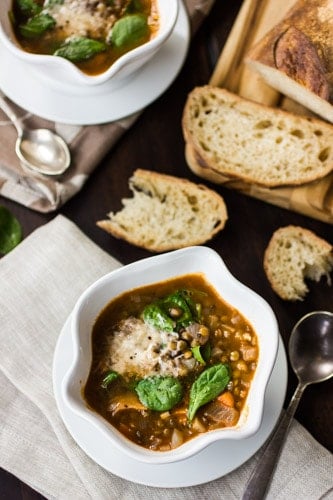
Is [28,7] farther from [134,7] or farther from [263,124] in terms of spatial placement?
[263,124]

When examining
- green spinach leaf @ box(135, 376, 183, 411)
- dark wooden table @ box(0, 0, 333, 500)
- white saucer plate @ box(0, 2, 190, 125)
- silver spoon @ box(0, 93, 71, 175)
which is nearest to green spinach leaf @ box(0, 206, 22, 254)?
dark wooden table @ box(0, 0, 333, 500)

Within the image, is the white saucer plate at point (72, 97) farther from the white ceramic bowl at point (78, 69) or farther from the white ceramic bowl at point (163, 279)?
the white ceramic bowl at point (163, 279)

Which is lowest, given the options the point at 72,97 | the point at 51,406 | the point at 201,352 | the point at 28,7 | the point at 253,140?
the point at 51,406

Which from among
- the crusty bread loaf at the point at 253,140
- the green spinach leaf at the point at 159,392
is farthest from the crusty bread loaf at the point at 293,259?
the green spinach leaf at the point at 159,392

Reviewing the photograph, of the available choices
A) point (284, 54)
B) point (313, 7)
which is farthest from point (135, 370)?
point (313, 7)

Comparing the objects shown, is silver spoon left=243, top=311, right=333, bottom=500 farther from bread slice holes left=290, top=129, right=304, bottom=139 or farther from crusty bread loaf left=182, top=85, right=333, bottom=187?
bread slice holes left=290, top=129, right=304, bottom=139

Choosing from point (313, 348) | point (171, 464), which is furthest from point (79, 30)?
point (171, 464)
